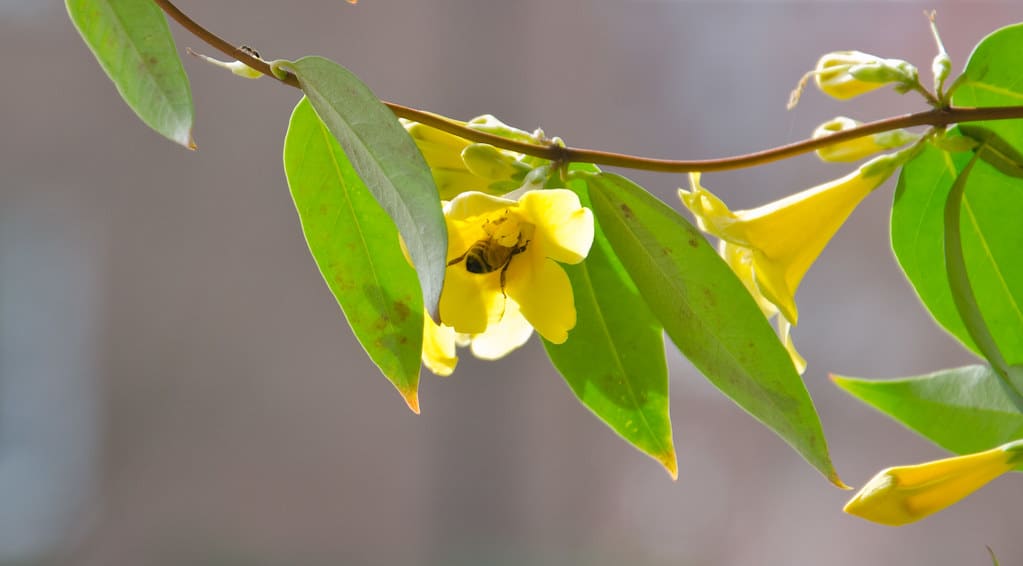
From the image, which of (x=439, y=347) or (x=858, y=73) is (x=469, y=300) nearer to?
(x=439, y=347)

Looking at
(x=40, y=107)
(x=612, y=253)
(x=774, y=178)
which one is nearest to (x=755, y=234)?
(x=612, y=253)

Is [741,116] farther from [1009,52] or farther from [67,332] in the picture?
[1009,52]

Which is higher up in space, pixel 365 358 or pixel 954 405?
pixel 365 358

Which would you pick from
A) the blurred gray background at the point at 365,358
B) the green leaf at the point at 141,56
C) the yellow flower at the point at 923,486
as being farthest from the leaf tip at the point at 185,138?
the blurred gray background at the point at 365,358

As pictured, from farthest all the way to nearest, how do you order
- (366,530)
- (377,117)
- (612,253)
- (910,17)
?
1. (366,530)
2. (910,17)
3. (612,253)
4. (377,117)

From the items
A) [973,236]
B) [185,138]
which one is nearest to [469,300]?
[185,138]

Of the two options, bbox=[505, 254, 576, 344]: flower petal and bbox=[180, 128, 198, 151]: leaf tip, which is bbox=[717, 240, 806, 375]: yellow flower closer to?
bbox=[505, 254, 576, 344]: flower petal
